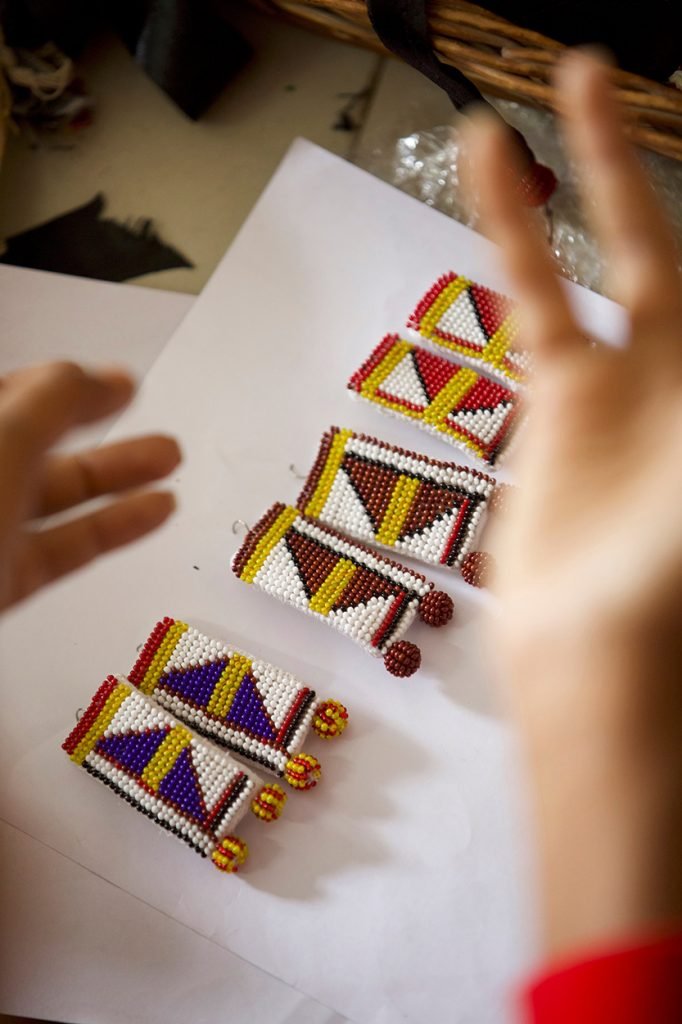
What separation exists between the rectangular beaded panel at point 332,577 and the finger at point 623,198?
0.43 m

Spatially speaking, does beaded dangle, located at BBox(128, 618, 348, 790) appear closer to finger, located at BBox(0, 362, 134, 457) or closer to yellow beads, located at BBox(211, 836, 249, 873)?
yellow beads, located at BBox(211, 836, 249, 873)

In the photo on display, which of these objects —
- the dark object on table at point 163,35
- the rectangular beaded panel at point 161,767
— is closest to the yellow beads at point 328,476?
the rectangular beaded panel at point 161,767

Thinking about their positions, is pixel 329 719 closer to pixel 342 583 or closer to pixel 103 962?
pixel 342 583

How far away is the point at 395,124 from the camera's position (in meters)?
1.20

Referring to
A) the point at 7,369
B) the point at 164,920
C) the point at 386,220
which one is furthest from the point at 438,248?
the point at 164,920

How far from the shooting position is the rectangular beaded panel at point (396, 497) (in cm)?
98

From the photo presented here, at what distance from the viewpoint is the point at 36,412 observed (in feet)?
2.21

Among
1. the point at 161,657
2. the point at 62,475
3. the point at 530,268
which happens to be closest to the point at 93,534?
the point at 62,475

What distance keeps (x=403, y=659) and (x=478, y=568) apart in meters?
0.12

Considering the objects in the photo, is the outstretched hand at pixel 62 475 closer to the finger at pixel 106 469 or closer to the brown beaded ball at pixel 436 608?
the finger at pixel 106 469

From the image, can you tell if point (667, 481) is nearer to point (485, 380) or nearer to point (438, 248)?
point (485, 380)

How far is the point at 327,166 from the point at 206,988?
90 centimetres

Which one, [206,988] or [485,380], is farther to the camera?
[485,380]

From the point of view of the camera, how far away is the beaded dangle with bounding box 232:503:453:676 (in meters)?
0.95
